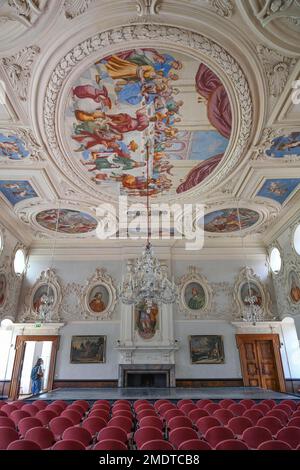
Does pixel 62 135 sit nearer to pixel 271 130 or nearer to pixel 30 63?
pixel 30 63

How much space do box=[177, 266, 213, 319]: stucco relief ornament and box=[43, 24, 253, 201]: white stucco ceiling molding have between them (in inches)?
318

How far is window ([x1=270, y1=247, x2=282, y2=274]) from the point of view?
13883 millimetres

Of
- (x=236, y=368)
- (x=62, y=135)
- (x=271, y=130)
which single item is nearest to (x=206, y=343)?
(x=236, y=368)

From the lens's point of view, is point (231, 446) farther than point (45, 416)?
No

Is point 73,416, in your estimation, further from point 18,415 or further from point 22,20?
point 22,20

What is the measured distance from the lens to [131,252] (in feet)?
48.0

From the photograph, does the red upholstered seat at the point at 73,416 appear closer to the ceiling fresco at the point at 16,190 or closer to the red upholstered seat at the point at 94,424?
the red upholstered seat at the point at 94,424

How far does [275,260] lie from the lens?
14.3 meters

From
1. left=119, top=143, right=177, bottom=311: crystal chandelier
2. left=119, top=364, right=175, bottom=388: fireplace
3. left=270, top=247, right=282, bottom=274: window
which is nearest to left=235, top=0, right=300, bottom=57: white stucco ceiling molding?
left=119, top=143, right=177, bottom=311: crystal chandelier

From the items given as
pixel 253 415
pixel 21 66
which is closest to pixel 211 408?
pixel 253 415

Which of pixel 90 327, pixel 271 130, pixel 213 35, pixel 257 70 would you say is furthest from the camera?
pixel 90 327

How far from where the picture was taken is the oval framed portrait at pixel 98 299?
13953 mm

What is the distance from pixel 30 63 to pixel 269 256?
13293mm

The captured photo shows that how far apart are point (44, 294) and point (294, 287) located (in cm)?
1175
